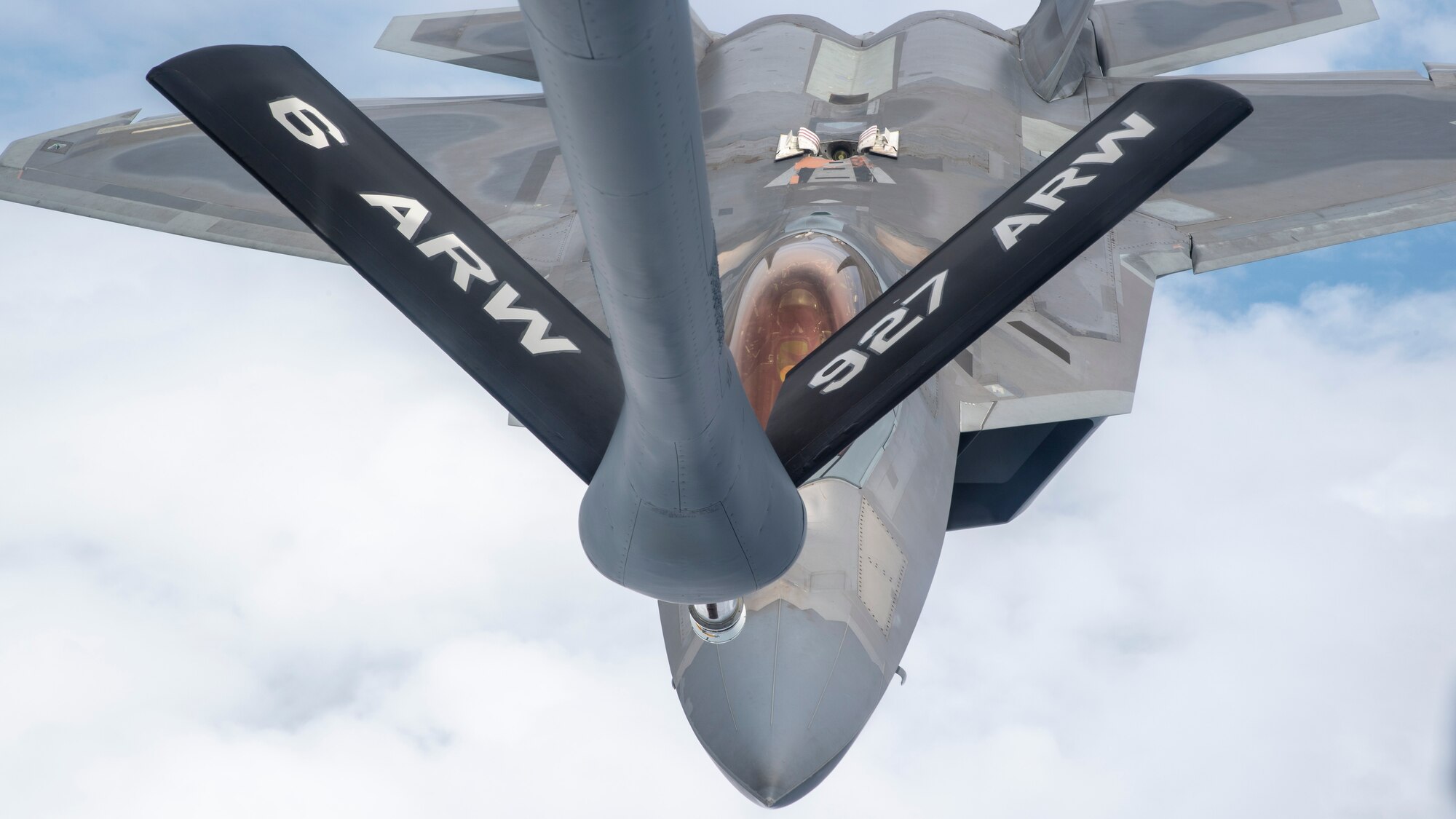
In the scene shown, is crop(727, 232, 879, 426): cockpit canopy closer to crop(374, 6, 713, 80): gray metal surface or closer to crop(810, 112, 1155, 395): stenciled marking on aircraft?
crop(810, 112, 1155, 395): stenciled marking on aircraft

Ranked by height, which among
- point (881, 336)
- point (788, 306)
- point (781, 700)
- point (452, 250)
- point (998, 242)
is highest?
point (452, 250)

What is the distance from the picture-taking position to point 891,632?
8.34m

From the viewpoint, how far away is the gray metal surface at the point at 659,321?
287 cm

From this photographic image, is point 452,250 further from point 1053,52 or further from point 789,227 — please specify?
point 1053,52

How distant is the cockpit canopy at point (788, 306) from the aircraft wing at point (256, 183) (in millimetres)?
3730

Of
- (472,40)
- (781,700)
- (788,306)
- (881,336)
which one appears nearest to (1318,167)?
(788,306)

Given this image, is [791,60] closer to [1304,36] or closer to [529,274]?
[1304,36]

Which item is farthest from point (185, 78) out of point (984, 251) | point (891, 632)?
point (891, 632)

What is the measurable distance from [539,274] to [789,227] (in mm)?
5636

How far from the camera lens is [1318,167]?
47.5 ft

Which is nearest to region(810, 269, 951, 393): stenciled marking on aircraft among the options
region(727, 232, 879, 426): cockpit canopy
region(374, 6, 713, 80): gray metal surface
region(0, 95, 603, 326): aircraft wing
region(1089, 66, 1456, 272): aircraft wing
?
region(727, 232, 879, 426): cockpit canopy

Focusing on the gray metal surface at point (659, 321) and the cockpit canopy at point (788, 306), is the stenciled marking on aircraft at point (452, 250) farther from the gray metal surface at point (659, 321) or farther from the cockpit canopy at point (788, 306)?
the cockpit canopy at point (788, 306)

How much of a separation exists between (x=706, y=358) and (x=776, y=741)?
425 cm

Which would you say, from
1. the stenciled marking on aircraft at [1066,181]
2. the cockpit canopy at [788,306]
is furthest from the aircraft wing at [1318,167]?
the stenciled marking on aircraft at [1066,181]
